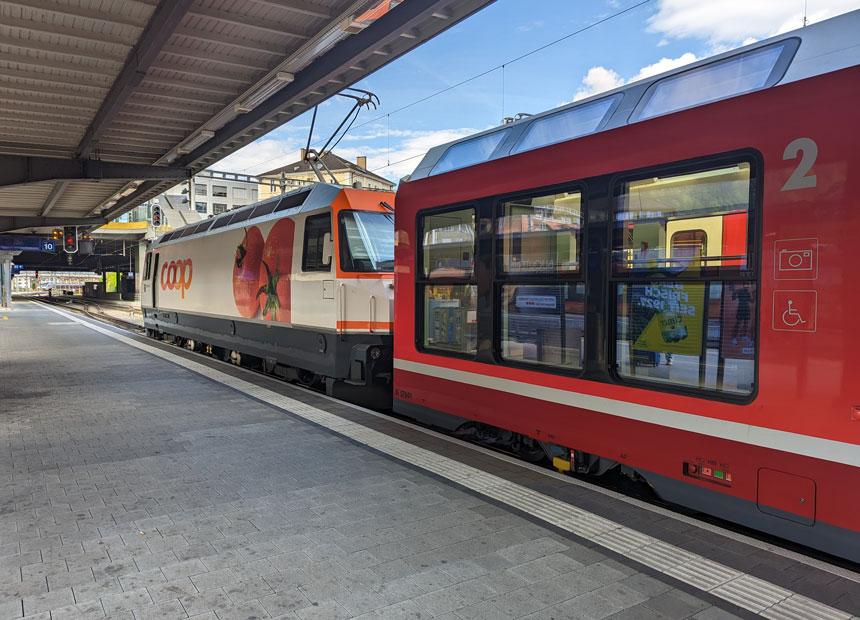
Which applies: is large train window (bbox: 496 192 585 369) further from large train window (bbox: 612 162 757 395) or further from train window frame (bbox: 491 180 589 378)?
large train window (bbox: 612 162 757 395)

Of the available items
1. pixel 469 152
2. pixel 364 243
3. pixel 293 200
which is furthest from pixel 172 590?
pixel 293 200

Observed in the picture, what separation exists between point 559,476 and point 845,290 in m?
2.64

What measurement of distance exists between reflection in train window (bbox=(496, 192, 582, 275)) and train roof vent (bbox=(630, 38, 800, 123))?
0.85 meters

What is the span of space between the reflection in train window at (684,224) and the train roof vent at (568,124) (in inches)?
28.0

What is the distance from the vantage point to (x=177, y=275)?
588 inches

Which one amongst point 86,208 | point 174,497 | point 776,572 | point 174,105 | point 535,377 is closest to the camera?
point 776,572

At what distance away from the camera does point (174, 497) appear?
14.6 feet

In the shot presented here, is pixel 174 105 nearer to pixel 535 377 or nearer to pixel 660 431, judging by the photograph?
pixel 535 377

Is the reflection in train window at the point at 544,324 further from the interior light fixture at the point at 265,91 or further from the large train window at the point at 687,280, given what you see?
the interior light fixture at the point at 265,91

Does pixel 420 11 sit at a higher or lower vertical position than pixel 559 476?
higher

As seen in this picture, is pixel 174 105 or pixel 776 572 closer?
pixel 776 572

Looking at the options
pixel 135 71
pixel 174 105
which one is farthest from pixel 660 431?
pixel 174 105

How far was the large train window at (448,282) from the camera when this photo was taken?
5.59 meters

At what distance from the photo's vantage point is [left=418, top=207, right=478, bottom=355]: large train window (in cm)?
559
